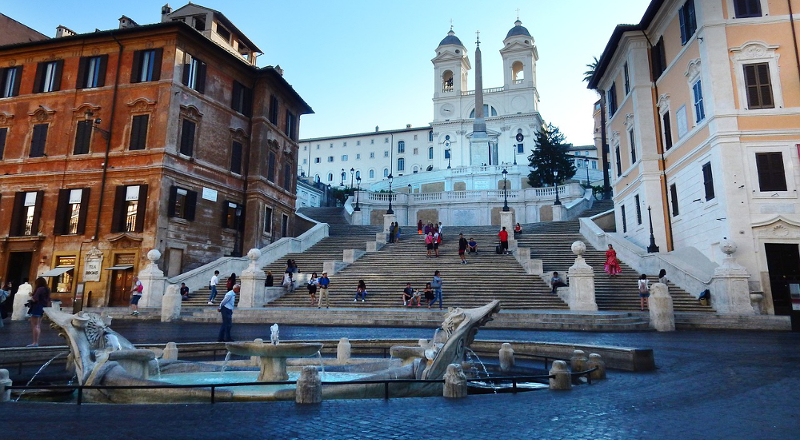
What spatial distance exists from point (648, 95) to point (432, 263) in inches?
570

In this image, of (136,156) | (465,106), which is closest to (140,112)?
(136,156)

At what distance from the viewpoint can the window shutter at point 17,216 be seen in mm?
28156

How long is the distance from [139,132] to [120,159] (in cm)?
179

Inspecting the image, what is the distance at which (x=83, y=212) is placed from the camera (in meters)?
27.5

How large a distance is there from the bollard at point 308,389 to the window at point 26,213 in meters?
28.7

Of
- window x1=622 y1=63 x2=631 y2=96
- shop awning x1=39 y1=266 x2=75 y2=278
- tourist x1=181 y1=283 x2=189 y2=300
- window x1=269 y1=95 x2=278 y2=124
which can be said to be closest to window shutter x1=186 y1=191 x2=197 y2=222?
tourist x1=181 y1=283 x2=189 y2=300

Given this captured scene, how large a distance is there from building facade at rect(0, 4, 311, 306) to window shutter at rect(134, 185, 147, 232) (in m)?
0.06

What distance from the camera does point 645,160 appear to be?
26.4 meters

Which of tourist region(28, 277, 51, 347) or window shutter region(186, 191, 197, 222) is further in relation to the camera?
window shutter region(186, 191, 197, 222)

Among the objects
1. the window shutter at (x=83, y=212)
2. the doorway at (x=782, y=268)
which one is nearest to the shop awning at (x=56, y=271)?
the window shutter at (x=83, y=212)

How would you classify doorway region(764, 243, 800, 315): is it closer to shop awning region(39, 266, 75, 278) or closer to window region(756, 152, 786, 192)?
window region(756, 152, 786, 192)

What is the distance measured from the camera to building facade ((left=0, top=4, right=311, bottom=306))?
26766mm

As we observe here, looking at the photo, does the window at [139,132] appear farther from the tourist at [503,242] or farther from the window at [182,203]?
the tourist at [503,242]

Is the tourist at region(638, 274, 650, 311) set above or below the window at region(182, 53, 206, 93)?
below
